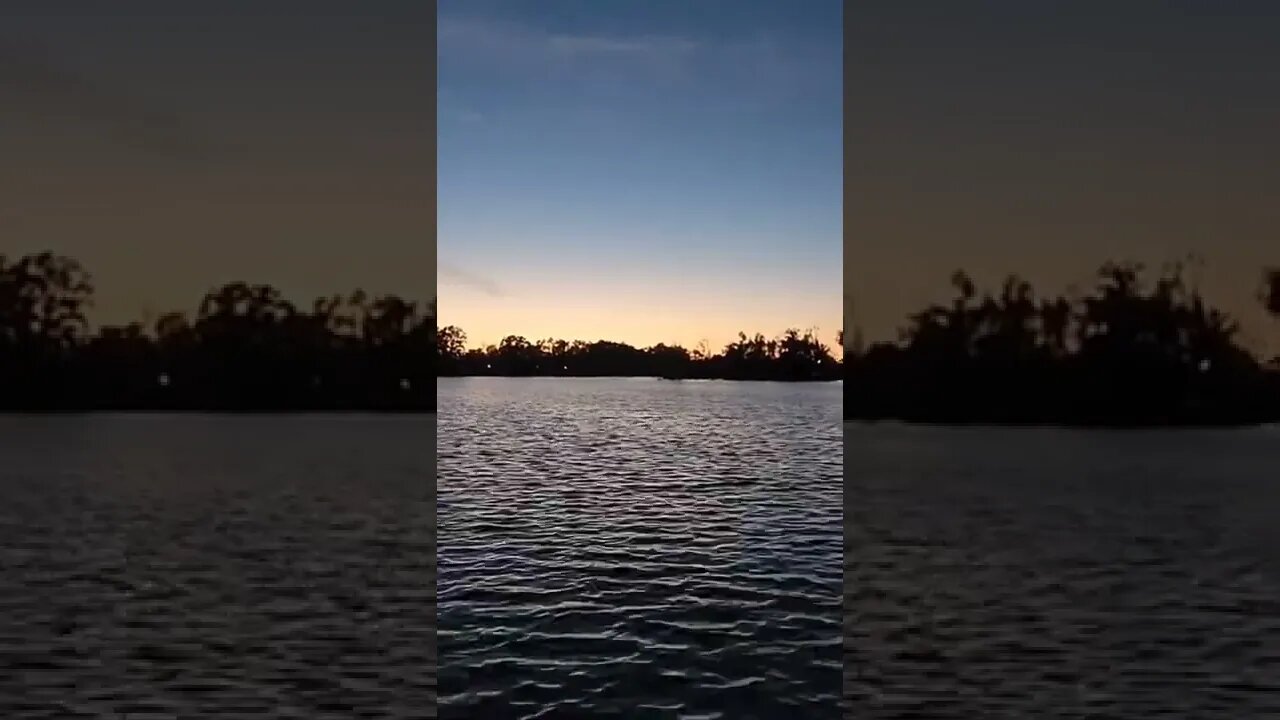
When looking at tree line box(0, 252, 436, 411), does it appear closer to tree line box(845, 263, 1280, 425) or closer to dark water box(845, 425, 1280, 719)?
tree line box(845, 263, 1280, 425)

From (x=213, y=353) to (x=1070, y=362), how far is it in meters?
57.1

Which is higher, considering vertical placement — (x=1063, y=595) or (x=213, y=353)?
(x=213, y=353)

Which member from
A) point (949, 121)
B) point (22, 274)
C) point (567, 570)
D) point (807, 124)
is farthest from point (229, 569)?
point (22, 274)

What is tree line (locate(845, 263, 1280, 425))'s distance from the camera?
5472 cm

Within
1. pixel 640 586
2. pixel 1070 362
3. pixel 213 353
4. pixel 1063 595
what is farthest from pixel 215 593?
pixel 213 353

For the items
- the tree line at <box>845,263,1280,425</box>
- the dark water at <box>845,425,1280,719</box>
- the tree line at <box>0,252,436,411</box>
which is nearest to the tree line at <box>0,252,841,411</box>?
the tree line at <box>0,252,436,411</box>

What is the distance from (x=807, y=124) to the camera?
50.0 metres

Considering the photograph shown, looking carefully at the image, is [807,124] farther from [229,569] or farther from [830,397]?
[830,397]

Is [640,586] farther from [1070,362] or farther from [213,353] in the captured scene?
[213,353]

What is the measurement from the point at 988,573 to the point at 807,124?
37616mm

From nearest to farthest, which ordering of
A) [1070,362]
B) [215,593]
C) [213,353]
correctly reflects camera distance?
[215,593], [1070,362], [213,353]

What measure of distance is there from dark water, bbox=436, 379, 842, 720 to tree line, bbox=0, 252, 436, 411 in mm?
33706

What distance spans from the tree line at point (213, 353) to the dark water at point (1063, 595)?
160ft

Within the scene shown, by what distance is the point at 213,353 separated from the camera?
6975cm
